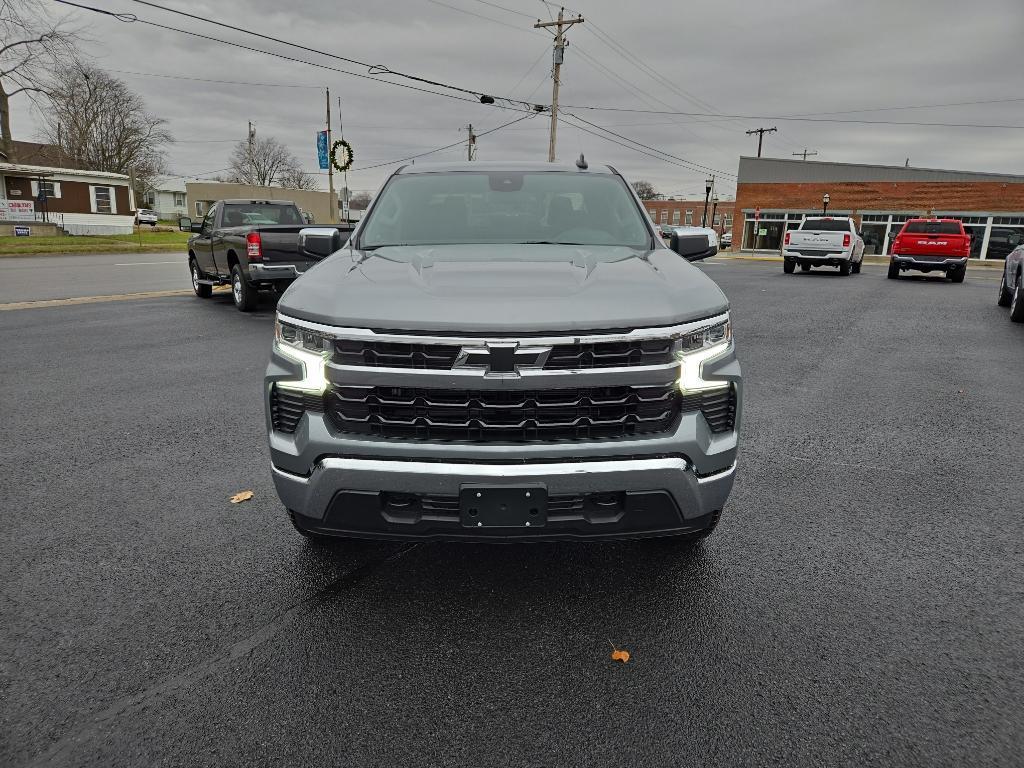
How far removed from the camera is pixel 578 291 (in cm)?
276

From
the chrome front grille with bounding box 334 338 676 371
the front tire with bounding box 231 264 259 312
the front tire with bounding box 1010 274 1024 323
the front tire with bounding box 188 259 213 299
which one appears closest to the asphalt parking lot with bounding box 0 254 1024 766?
the chrome front grille with bounding box 334 338 676 371

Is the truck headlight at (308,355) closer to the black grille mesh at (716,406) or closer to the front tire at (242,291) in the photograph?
the black grille mesh at (716,406)

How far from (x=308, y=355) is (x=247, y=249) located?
964 centimetres

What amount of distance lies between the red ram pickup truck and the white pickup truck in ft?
4.78

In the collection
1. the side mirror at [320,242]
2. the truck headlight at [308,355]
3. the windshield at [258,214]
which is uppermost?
the windshield at [258,214]

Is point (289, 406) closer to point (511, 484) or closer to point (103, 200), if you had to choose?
point (511, 484)

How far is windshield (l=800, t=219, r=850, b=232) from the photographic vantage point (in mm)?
23484

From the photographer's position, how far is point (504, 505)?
2.52 m

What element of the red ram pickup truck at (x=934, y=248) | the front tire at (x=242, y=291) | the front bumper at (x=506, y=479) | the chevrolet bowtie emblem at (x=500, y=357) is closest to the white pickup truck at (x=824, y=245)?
the red ram pickup truck at (x=934, y=248)

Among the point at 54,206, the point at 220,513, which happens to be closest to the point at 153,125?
the point at 54,206

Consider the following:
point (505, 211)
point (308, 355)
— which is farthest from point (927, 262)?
point (308, 355)

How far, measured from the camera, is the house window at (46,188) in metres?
45.9

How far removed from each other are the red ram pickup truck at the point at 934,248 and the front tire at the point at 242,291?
19444 millimetres

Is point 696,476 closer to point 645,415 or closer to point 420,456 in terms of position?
point 645,415
